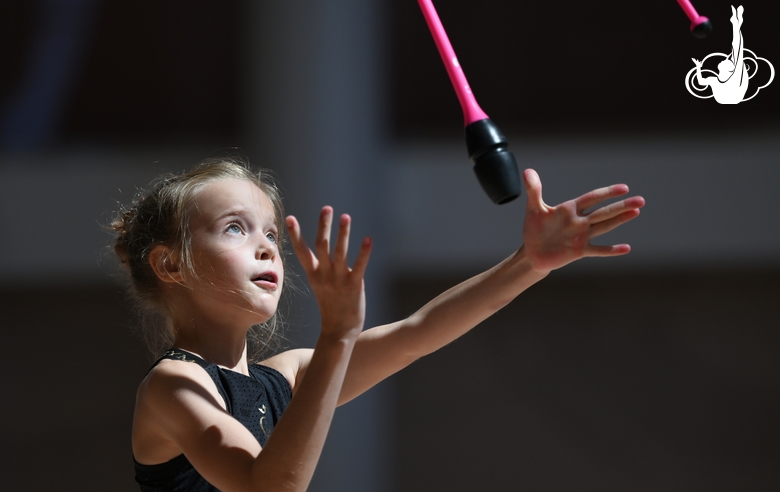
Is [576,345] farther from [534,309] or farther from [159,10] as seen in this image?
[159,10]

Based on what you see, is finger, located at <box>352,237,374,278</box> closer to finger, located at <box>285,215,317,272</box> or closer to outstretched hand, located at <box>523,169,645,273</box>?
finger, located at <box>285,215,317,272</box>

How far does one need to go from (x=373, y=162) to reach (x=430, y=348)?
953 millimetres

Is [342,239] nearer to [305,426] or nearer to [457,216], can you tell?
[305,426]

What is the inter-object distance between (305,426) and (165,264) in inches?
11.2

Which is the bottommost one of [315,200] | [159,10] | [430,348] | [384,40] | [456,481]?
[456,481]

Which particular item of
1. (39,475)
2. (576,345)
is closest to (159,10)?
(39,475)

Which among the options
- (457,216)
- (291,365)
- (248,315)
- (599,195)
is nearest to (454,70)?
(599,195)

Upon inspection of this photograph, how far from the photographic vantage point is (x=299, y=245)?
22.5 inches

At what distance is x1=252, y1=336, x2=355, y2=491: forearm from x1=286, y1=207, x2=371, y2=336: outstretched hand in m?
0.01

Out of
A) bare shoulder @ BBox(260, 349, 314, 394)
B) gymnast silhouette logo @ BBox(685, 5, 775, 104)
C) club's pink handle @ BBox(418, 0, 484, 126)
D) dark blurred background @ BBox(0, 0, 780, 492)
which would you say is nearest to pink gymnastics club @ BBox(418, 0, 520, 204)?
club's pink handle @ BBox(418, 0, 484, 126)

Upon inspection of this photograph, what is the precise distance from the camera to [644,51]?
5.96 ft

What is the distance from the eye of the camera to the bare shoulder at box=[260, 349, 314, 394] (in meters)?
0.86

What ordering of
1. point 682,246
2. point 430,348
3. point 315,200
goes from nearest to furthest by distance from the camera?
point 430,348
point 315,200
point 682,246

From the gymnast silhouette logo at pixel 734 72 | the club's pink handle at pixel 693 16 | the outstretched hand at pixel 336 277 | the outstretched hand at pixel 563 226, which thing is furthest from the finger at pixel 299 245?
the gymnast silhouette logo at pixel 734 72
